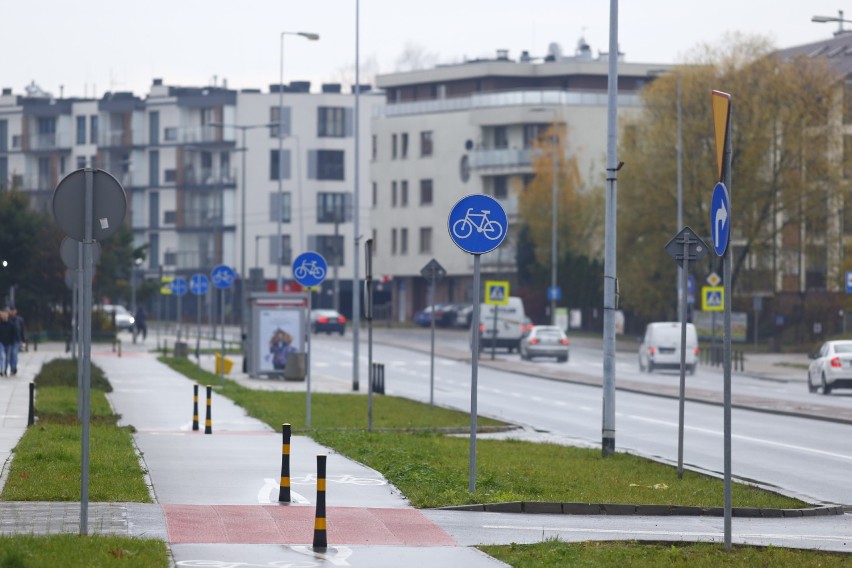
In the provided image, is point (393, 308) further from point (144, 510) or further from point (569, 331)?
point (144, 510)

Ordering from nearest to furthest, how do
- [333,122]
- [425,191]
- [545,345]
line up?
[545,345], [425,191], [333,122]

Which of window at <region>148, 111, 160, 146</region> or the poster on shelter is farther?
window at <region>148, 111, 160, 146</region>

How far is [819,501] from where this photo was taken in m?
17.0

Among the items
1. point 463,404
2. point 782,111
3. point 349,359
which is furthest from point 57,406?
point 782,111

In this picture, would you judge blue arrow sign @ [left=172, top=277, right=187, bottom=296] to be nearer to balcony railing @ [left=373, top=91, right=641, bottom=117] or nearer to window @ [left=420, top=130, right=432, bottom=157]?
balcony railing @ [left=373, top=91, right=641, bottom=117]

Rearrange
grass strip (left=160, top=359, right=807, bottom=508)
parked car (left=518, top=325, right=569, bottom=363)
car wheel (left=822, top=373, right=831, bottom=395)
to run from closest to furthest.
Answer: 1. grass strip (left=160, top=359, right=807, bottom=508)
2. car wheel (left=822, top=373, right=831, bottom=395)
3. parked car (left=518, top=325, right=569, bottom=363)

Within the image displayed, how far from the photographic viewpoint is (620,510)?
1528 centimetres

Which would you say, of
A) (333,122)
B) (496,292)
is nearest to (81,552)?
(496,292)

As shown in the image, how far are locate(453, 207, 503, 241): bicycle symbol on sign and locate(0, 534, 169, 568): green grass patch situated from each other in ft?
17.9

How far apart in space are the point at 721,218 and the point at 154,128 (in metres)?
112

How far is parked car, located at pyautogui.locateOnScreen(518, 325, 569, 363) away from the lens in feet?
209

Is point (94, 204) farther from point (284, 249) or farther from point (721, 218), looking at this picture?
point (284, 249)

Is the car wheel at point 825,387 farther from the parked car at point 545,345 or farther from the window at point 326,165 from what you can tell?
the window at point 326,165

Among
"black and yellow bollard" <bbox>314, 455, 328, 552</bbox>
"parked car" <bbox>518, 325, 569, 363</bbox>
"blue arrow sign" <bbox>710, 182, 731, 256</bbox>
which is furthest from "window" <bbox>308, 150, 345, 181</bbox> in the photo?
"blue arrow sign" <bbox>710, 182, 731, 256</bbox>
